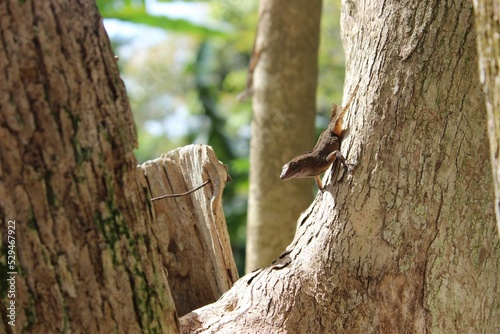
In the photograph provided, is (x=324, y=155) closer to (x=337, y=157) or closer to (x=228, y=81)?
(x=337, y=157)

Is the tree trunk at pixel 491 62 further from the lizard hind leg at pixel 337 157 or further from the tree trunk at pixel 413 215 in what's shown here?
the lizard hind leg at pixel 337 157

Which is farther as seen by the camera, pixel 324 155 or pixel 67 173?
pixel 324 155

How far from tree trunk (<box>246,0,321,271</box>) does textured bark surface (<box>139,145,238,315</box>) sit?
1780mm

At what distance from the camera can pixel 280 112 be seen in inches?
212

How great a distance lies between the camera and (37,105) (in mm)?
1850

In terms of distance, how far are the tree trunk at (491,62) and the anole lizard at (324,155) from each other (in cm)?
112

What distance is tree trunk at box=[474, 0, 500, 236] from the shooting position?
1.78 m

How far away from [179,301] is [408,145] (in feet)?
5.26

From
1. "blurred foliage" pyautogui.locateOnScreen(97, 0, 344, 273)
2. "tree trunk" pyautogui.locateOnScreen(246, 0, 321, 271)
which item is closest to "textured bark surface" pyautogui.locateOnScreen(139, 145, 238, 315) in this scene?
"tree trunk" pyautogui.locateOnScreen(246, 0, 321, 271)

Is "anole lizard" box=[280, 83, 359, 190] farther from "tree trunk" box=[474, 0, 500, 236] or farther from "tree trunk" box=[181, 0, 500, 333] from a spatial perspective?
"tree trunk" box=[474, 0, 500, 236]

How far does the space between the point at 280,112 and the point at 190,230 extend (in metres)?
2.19

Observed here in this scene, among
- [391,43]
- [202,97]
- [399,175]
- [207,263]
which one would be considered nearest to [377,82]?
[391,43]

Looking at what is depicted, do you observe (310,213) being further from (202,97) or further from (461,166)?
(202,97)

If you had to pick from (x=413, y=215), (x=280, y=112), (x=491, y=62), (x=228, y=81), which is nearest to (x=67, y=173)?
(x=491, y=62)
